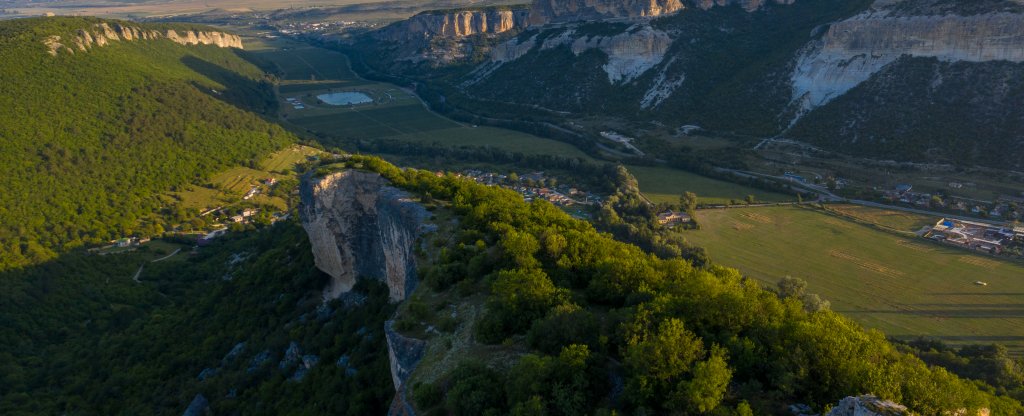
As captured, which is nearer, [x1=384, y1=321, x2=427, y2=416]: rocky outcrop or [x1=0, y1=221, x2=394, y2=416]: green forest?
[x1=384, y1=321, x2=427, y2=416]: rocky outcrop

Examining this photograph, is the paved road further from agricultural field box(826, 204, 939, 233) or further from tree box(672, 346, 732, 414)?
tree box(672, 346, 732, 414)

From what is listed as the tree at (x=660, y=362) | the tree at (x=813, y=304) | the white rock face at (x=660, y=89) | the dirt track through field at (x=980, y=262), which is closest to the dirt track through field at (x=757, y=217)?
the dirt track through field at (x=980, y=262)

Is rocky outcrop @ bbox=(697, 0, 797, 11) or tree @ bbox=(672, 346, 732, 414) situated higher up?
rocky outcrop @ bbox=(697, 0, 797, 11)

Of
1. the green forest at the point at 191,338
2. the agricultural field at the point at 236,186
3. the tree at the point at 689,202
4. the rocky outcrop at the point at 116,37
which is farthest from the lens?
the rocky outcrop at the point at 116,37

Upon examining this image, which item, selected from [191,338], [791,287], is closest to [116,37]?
[191,338]

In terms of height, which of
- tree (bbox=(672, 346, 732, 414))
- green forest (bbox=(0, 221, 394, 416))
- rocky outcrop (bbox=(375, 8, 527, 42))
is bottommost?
green forest (bbox=(0, 221, 394, 416))

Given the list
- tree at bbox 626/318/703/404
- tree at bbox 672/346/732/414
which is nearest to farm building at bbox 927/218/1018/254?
tree at bbox 626/318/703/404

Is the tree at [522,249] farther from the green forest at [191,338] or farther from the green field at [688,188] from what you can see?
the green field at [688,188]

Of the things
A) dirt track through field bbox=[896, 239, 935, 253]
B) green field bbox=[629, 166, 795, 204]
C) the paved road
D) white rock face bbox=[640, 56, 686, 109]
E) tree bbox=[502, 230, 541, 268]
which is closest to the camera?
tree bbox=[502, 230, 541, 268]

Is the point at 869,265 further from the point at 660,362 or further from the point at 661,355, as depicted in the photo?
the point at 660,362
